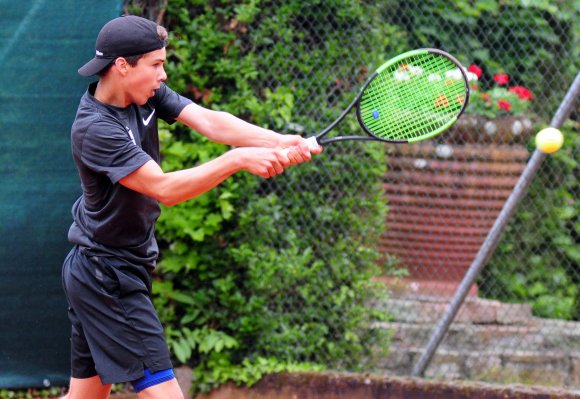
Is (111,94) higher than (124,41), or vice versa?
(124,41)

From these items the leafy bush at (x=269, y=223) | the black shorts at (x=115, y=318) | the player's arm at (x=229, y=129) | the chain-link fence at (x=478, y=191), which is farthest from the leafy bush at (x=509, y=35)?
the black shorts at (x=115, y=318)

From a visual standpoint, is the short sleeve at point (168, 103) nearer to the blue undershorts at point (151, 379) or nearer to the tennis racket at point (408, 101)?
the tennis racket at point (408, 101)

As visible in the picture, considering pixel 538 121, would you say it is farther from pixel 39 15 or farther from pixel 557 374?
pixel 39 15

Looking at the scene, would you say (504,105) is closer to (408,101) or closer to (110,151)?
(408,101)

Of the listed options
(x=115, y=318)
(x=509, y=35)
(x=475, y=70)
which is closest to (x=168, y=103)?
(x=115, y=318)

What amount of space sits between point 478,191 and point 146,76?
9.05 ft

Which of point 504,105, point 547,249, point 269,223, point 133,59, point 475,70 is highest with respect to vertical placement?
point 133,59

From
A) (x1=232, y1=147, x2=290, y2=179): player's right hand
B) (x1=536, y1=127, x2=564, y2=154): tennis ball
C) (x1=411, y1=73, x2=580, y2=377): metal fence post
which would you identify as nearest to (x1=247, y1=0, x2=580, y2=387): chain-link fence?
(x1=411, y1=73, x2=580, y2=377): metal fence post

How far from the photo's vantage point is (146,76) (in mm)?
3836

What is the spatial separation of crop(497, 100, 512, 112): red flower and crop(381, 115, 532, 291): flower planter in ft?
0.21

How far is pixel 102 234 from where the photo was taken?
3.94 metres

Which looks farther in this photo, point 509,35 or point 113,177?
point 509,35

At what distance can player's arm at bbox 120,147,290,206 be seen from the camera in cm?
369

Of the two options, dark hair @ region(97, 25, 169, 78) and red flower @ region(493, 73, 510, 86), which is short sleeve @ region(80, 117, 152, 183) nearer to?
dark hair @ region(97, 25, 169, 78)
